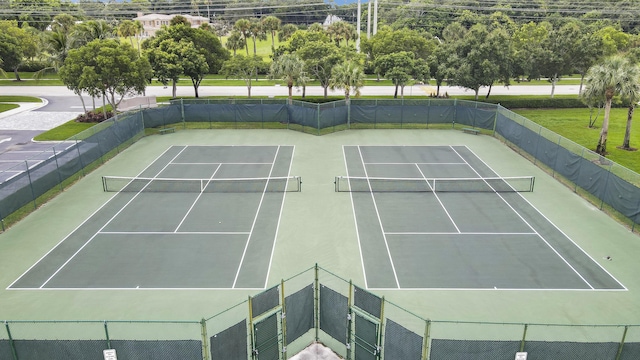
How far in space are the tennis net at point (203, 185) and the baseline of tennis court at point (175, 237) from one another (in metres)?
0.06

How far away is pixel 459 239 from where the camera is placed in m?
19.9

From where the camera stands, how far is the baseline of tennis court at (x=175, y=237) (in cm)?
1700

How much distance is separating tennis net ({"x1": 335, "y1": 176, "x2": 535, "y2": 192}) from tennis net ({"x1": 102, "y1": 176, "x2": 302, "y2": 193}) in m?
2.81

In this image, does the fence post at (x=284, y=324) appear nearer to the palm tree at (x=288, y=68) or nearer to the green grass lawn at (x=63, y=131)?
the palm tree at (x=288, y=68)

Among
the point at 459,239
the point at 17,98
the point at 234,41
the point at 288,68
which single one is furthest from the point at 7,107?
the point at 459,239

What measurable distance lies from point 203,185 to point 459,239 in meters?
13.4

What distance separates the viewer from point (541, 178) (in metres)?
27.0

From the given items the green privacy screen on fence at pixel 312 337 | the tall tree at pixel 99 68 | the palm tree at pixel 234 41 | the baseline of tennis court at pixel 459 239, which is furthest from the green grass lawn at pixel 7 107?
the green privacy screen on fence at pixel 312 337

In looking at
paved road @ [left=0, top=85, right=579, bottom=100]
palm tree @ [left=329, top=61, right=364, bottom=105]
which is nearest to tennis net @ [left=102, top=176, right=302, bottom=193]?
palm tree @ [left=329, top=61, right=364, bottom=105]

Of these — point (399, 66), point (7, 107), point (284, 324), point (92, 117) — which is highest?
point (399, 66)

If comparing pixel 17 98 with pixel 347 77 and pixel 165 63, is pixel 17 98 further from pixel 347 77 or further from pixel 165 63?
pixel 347 77

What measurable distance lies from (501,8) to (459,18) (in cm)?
1423

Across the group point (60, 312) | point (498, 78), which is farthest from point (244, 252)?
point (498, 78)

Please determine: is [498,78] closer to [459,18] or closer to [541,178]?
[541,178]
